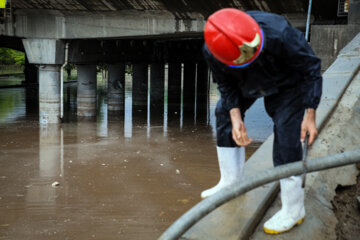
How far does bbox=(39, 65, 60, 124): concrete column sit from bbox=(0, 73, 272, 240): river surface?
0.55 m

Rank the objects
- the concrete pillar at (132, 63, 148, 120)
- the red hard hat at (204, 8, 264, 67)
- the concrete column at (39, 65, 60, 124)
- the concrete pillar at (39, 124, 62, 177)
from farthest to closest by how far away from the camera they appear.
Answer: the concrete pillar at (132, 63, 148, 120) < the concrete column at (39, 65, 60, 124) < the concrete pillar at (39, 124, 62, 177) < the red hard hat at (204, 8, 264, 67)

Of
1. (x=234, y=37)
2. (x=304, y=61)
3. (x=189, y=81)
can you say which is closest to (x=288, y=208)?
(x=304, y=61)

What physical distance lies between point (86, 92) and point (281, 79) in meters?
19.7

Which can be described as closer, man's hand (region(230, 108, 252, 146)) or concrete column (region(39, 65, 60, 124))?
man's hand (region(230, 108, 252, 146))

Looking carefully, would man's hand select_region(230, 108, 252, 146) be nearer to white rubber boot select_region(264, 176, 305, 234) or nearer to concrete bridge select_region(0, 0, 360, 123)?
white rubber boot select_region(264, 176, 305, 234)

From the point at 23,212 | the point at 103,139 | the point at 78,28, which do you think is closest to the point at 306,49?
the point at 23,212

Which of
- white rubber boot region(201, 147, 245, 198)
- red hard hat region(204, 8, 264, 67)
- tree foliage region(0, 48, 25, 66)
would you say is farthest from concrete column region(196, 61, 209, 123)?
red hard hat region(204, 8, 264, 67)

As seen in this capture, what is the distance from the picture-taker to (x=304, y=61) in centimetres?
288

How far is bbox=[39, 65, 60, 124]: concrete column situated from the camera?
19.1 m

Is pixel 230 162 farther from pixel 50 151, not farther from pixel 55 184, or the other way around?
pixel 50 151

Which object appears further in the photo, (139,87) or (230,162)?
(139,87)

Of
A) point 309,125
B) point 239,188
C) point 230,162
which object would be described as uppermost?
point 309,125

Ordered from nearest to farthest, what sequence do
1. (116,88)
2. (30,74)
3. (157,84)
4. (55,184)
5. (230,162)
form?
(230,162) < (55,184) < (116,88) < (157,84) < (30,74)

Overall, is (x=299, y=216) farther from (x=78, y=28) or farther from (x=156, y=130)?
(x=78, y=28)
